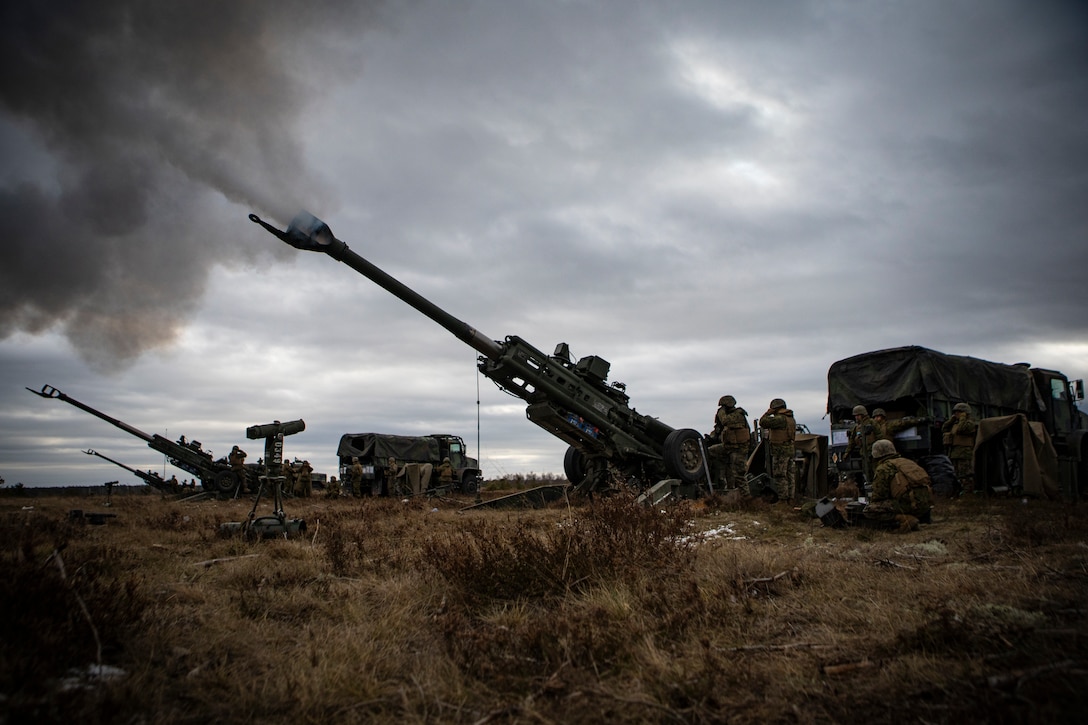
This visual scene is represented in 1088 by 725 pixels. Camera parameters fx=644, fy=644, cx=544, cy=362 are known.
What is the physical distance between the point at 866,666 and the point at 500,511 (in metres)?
10.00

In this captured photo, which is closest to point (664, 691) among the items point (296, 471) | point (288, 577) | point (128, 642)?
point (128, 642)

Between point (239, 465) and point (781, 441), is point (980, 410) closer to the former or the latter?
point (781, 441)

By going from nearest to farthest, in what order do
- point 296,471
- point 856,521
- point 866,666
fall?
1. point 866,666
2. point 856,521
3. point 296,471

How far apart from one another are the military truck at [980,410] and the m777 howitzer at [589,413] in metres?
3.29

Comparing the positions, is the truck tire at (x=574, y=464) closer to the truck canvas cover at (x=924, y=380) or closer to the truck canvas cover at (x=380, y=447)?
the truck canvas cover at (x=924, y=380)

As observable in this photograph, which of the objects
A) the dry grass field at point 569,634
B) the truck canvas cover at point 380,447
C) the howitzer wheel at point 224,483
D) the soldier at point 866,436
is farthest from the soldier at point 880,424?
the howitzer wheel at point 224,483

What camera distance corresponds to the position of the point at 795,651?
3309 millimetres

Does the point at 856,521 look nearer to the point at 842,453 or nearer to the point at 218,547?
the point at 842,453

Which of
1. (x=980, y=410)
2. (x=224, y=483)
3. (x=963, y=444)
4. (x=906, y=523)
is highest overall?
(x=980, y=410)

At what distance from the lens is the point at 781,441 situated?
39.0 feet

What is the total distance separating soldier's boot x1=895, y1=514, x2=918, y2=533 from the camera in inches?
291

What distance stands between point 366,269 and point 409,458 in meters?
17.7

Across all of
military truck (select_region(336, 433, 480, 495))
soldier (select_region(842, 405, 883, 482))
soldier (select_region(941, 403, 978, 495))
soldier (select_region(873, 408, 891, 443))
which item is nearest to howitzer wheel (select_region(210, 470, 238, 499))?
military truck (select_region(336, 433, 480, 495))

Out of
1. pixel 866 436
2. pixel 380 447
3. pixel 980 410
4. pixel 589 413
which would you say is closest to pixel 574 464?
pixel 589 413
